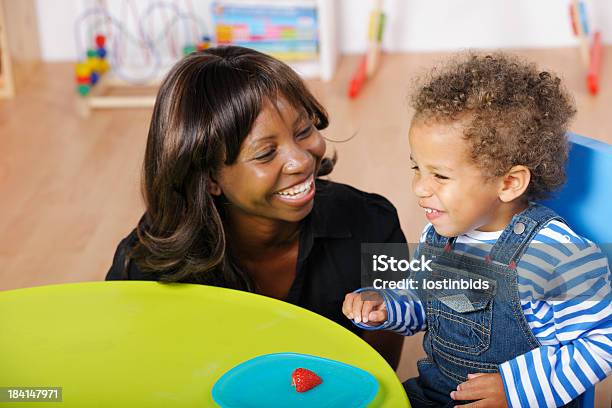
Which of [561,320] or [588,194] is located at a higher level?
[588,194]

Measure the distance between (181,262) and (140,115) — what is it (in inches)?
87.5

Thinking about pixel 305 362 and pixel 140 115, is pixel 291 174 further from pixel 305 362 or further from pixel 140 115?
pixel 140 115

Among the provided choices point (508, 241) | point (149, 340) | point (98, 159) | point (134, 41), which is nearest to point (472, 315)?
point (508, 241)

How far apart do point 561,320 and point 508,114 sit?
Answer: 28cm

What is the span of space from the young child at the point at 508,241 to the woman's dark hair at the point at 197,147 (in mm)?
296

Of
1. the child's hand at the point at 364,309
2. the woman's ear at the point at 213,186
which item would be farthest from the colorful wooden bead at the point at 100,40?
the child's hand at the point at 364,309

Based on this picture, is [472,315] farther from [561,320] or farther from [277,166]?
[277,166]

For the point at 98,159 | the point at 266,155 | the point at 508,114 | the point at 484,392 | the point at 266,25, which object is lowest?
the point at 98,159

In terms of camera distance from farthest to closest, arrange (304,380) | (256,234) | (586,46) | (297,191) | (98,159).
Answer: (586,46), (98,159), (256,234), (297,191), (304,380)

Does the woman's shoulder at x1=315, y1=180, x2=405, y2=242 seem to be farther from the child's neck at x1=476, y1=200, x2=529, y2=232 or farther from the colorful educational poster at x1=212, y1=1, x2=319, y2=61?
the colorful educational poster at x1=212, y1=1, x2=319, y2=61

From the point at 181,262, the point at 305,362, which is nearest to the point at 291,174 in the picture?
the point at 181,262

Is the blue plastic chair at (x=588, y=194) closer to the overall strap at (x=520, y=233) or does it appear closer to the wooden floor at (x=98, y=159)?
the overall strap at (x=520, y=233)

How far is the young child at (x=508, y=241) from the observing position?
1.25m

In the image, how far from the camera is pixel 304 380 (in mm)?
1126
